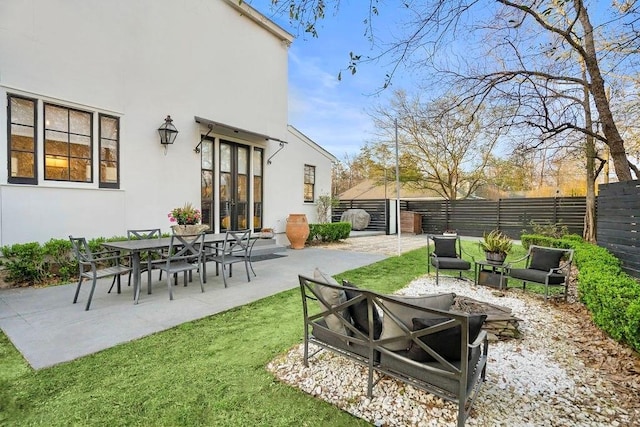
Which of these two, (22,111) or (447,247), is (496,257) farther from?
(22,111)

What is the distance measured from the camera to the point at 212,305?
4.21 m

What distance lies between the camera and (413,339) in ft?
6.09

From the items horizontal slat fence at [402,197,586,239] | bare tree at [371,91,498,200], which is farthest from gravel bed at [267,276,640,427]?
bare tree at [371,91,498,200]

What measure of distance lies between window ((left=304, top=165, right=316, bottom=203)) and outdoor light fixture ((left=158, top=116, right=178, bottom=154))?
5082 millimetres

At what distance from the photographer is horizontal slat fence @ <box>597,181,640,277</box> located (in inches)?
198

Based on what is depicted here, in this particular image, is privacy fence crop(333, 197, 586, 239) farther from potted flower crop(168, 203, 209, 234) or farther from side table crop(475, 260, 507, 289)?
potted flower crop(168, 203, 209, 234)

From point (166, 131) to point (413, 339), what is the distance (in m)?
6.94

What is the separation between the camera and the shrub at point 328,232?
1057 centimetres

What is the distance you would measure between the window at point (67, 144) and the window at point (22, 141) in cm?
17

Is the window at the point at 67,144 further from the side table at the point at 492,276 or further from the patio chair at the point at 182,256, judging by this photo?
the side table at the point at 492,276

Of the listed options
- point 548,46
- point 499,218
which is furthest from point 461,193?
point 548,46

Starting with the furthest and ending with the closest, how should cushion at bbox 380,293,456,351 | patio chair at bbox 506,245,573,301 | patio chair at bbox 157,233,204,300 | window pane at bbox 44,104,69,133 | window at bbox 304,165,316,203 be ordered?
window at bbox 304,165,316,203
window pane at bbox 44,104,69,133
patio chair at bbox 506,245,573,301
patio chair at bbox 157,233,204,300
cushion at bbox 380,293,456,351

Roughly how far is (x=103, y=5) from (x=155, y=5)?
3.87 ft

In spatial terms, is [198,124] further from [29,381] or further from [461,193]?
[461,193]
